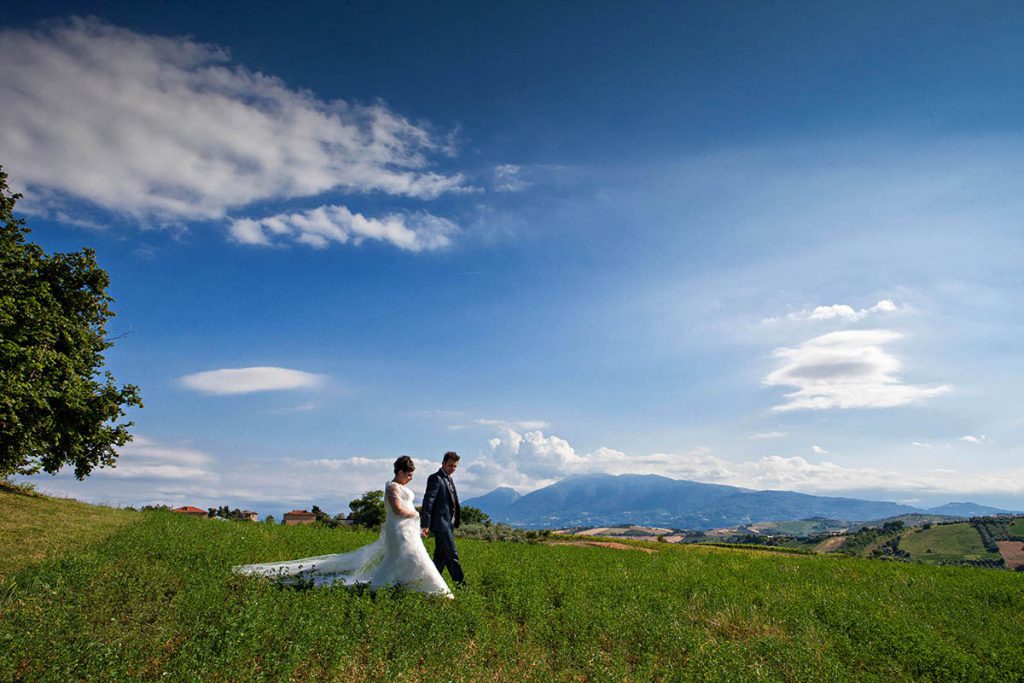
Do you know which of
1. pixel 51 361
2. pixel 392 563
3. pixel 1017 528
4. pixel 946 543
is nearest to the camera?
pixel 392 563

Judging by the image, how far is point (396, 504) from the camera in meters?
12.5

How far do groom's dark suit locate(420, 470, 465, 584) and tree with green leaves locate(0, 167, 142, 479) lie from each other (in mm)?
18820

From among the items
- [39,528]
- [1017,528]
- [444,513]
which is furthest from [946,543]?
[39,528]

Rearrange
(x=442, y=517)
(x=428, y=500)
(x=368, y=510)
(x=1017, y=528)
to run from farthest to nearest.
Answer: (x=1017, y=528), (x=368, y=510), (x=442, y=517), (x=428, y=500)

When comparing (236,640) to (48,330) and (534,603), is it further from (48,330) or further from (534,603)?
(48,330)

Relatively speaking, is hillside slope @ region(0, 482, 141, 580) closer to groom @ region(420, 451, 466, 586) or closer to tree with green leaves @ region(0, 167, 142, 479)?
tree with green leaves @ region(0, 167, 142, 479)

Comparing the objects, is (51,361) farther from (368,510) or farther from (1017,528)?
(1017,528)

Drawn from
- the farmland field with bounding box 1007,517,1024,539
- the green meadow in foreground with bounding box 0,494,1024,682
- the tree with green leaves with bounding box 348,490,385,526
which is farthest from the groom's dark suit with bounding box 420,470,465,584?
the farmland field with bounding box 1007,517,1024,539

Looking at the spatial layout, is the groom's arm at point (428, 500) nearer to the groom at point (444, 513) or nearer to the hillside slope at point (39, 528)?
the groom at point (444, 513)

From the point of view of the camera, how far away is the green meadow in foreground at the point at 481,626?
7609 mm

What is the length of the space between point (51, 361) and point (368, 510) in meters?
19.9

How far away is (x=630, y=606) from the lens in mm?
11891

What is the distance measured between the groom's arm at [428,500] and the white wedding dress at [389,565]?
0.16 metres

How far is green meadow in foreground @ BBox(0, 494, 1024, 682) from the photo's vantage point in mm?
7609
